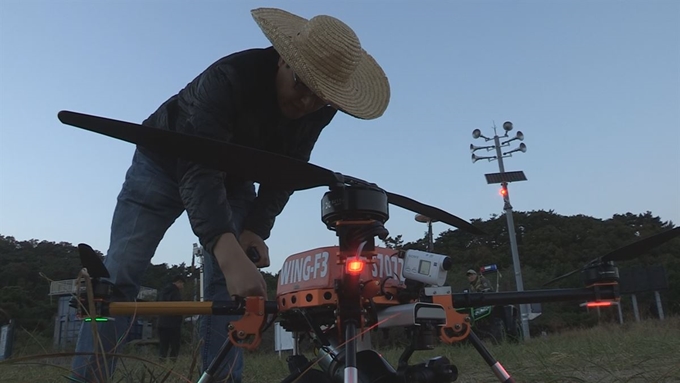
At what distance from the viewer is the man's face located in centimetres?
→ 158

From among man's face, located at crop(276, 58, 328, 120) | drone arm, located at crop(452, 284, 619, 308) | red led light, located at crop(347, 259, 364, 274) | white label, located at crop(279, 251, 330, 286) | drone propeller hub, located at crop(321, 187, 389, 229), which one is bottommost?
drone arm, located at crop(452, 284, 619, 308)

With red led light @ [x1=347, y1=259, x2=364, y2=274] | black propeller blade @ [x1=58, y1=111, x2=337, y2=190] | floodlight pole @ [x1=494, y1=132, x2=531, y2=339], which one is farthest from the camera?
floodlight pole @ [x1=494, y1=132, x2=531, y2=339]

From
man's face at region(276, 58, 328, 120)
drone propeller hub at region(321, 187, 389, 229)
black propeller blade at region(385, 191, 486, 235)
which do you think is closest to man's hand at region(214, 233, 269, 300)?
drone propeller hub at region(321, 187, 389, 229)

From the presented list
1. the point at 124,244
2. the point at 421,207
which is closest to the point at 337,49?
the point at 421,207

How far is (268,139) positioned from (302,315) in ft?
2.83

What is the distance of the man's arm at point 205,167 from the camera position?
48.9 inches

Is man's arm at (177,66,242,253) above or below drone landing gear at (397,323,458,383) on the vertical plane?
above

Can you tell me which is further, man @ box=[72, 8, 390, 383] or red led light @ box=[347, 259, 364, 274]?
man @ box=[72, 8, 390, 383]

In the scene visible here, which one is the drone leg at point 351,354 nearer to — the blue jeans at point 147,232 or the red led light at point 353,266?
the red led light at point 353,266

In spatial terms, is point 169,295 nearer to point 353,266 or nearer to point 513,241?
point 353,266

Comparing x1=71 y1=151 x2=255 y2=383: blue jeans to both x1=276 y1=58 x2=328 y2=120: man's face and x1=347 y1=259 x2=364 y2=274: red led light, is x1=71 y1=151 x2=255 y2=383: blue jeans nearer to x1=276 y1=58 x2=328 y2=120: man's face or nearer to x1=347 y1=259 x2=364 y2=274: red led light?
x1=276 y1=58 x2=328 y2=120: man's face

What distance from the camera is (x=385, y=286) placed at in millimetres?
1062

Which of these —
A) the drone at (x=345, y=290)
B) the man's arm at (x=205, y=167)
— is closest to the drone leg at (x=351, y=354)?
the drone at (x=345, y=290)

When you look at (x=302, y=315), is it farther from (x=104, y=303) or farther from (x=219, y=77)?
(x=219, y=77)
